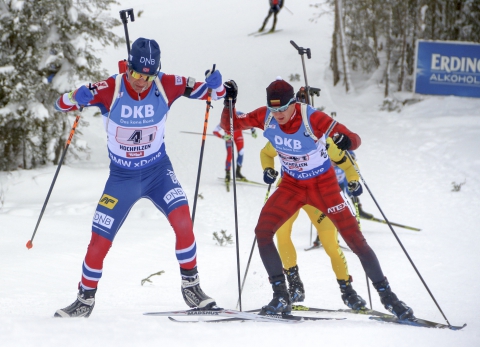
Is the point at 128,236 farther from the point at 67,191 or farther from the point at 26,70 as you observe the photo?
the point at 26,70

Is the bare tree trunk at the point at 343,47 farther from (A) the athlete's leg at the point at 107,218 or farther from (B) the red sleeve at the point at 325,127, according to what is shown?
(A) the athlete's leg at the point at 107,218

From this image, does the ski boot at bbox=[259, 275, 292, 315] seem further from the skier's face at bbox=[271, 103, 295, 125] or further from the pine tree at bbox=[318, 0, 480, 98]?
the pine tree at bbox=[318, 0, 480, 98]

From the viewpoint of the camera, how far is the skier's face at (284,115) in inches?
202

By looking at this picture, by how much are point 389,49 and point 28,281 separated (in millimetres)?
14063

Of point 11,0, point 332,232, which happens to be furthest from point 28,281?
point 11,0

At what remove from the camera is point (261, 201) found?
11.9 meters

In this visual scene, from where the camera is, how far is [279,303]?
5051 millimetres

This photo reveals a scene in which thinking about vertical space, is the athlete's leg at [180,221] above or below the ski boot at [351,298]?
above

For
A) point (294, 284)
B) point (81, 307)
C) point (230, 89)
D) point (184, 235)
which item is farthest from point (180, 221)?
point (294, 284)

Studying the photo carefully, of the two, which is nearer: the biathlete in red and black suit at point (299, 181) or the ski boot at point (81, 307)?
the ski boot at point (81, 307)

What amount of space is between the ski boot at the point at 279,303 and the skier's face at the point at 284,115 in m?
1.37

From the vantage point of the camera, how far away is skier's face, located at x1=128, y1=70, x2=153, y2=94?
4.62m

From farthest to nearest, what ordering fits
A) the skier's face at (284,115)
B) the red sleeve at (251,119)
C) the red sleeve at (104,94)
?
the red sleeve at (251,119) → the skier's face at (284,115) → the red sleeve at (104,94)

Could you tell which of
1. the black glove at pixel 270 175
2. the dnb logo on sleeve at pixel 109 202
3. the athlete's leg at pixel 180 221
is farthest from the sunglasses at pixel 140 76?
the black glove at pixel 270 175
